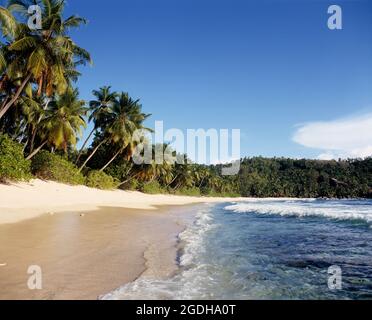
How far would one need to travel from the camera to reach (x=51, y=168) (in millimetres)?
27516

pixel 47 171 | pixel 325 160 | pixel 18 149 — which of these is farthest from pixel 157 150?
pixel 325 160

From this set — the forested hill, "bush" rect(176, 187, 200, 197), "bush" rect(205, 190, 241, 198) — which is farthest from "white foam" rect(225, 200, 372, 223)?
the forested hill

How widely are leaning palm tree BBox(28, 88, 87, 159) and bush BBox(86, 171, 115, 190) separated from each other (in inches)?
221

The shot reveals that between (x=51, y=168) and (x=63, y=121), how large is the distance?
4125mm

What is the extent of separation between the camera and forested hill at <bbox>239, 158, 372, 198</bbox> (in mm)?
126125

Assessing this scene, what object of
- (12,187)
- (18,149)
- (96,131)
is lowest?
(12,187)

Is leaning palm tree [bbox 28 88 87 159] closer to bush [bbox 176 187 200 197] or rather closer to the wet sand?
the wet sand

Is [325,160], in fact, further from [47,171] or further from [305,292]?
[305,292]

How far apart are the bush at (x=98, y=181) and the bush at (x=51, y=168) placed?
4.82 metres

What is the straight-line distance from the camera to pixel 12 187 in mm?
19984

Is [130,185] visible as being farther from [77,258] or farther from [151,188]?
[77,258]

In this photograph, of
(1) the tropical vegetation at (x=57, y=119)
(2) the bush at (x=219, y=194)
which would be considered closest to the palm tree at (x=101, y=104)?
(1) the tropical vegetation at (x=57, y=119)

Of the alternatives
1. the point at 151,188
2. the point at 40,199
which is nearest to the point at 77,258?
the point at 40,199
